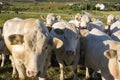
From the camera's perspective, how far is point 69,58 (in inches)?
438

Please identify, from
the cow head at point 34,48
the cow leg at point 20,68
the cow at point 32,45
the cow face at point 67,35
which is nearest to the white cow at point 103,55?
the cow face at point 67,35

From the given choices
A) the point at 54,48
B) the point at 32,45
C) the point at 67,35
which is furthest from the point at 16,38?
the point at 67,35

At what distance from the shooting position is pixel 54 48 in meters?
9.53

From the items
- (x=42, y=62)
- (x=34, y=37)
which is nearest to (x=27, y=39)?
(x=34, y=37)

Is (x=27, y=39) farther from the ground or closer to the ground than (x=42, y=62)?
farther from the ground

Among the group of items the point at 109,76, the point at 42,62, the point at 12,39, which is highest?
the point at 12,39

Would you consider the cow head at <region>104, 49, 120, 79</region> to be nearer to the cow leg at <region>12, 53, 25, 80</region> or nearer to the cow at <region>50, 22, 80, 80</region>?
the cow at <region>50, 22, 80, 80</region>

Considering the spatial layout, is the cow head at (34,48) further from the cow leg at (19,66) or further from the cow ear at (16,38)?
the cow leg at (19,66)

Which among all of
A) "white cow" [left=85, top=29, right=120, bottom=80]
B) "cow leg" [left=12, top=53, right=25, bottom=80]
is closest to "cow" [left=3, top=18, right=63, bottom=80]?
"cow leg" [left=12, top=53, right=25, bottom=80]

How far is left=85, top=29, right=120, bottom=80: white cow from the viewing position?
899cm

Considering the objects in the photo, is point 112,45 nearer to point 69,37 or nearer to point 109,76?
point 109,76

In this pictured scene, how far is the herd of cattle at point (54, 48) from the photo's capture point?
327 inches

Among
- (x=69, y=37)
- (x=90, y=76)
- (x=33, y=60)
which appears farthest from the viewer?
(x=90, y=76)

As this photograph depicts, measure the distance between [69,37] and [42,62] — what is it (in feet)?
8.72
